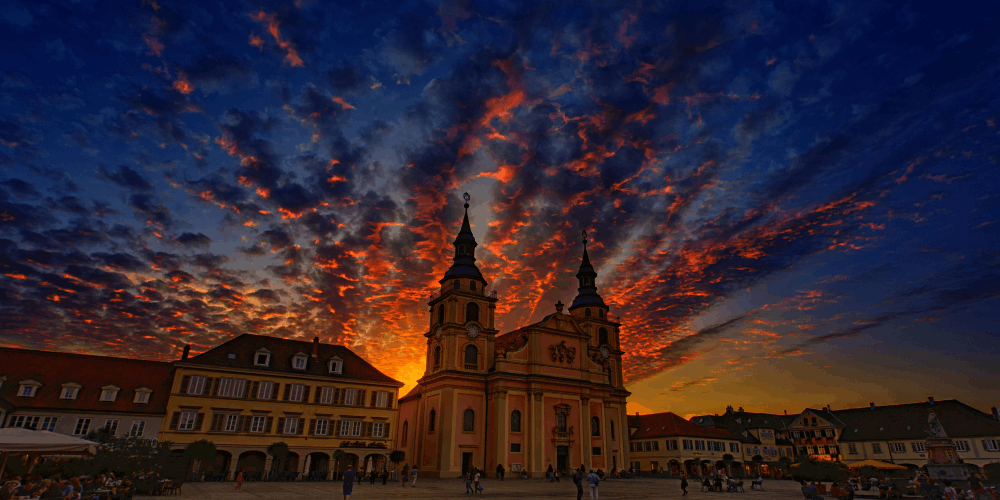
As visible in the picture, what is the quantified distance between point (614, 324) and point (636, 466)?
22.3 m

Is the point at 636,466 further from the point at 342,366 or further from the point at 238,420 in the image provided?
the point at 238,420

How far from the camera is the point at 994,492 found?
82.7 ft

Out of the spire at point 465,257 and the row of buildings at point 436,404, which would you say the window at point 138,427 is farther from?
the spire at point 465,257

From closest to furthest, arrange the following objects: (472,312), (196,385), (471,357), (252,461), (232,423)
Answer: (196,385), (232,423), (252,461), (471,357), (472,312)

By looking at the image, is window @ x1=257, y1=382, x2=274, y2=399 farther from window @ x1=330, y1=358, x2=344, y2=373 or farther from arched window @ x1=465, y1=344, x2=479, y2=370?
arched window @ x1=465, y1=344, x2=479, y2=370

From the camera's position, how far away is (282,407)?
47.6 metres

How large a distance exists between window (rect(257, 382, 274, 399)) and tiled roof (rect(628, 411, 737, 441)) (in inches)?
2020

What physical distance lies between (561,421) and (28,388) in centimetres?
4600

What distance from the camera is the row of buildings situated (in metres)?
43.0

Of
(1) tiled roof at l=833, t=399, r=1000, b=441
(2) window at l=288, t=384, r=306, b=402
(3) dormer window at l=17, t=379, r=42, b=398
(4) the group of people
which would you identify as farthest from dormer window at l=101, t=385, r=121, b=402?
(1) tiled roof at l=833, t=399, r=1000, b=441

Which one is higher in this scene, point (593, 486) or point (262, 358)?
point (262, 358)

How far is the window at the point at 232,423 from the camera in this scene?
45.0 meters

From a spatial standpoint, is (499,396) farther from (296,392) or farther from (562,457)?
(296,392)

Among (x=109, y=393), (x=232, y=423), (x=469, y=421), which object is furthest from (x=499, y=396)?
(x=109, y=393)
